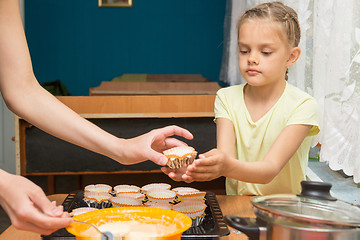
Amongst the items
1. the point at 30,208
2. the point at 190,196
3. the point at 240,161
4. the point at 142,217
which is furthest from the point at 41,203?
the point at 240,161

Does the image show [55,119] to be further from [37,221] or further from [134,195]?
[37,221]

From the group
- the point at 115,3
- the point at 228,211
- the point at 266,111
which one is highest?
the point at 115,3

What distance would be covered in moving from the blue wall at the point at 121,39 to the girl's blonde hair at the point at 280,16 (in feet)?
13.8

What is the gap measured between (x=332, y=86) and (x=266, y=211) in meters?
1.05

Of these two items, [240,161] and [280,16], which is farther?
[280,16]

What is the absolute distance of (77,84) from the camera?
572 cm

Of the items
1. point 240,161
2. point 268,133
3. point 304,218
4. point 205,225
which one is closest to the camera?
point 304,218

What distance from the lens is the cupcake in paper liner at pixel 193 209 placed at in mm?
999

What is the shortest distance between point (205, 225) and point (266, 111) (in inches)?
28.8

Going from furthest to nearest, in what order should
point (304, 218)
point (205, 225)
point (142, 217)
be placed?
point (205, 225) → point (142, 217) → point (304, 218)

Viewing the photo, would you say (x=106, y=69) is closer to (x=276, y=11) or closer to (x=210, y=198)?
(x=276, y=11)

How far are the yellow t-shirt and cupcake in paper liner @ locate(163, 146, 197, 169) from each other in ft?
1.73

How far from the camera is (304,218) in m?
0.61

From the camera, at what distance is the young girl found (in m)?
1.42
